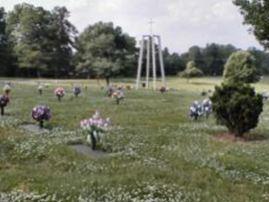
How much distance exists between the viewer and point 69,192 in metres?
15.5

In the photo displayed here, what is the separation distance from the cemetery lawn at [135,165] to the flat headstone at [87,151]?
227 millimetres

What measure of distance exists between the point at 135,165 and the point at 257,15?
8.00m

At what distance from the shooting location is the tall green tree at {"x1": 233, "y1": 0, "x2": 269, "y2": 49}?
2325 centimetres

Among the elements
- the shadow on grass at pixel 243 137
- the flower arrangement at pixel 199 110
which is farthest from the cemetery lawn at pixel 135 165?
the flower arrangement at pixel 199 110

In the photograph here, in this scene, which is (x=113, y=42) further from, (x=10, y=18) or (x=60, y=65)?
(x=10, y=18)

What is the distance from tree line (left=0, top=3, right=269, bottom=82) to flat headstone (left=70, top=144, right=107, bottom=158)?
90.2 metres

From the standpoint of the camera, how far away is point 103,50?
118688 millimetres

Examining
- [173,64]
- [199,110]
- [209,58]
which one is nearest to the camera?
[199,110]

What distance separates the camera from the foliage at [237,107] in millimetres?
27703

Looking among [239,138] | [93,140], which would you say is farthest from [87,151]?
[239,138]

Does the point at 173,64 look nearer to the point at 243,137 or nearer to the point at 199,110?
the point at 199,110

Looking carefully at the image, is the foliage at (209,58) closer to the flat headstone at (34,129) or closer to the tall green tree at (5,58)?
the tall green tree at (5,58)

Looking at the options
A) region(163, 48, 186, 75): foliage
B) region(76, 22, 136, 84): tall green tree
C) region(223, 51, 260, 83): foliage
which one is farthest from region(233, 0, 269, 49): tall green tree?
region(163, 48, 186, 75): foliage

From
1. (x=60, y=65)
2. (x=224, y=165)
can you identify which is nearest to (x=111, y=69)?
(x=60, y=65)
